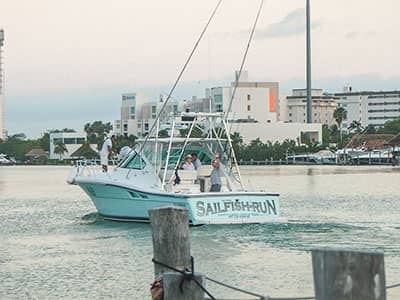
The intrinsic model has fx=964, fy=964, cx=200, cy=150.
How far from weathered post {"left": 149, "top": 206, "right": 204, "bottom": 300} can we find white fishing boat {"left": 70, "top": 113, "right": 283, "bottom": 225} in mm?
18336

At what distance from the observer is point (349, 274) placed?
8.17m

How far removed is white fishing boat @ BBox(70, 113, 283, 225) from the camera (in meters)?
28.8

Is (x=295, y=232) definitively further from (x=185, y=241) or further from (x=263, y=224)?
(x=185, y=241)

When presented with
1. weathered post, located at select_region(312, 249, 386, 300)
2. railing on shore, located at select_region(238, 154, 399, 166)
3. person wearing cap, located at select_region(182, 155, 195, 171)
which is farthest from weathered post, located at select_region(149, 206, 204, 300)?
railing on shore, located at select_region(238, 154, 399, 166)

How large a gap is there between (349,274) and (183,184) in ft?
77.3

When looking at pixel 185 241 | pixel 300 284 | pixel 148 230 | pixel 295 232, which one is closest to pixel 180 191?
pixel 148 230

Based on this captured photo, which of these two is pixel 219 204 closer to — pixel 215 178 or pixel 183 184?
pixel 215 178

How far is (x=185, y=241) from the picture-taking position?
9953 millimetres

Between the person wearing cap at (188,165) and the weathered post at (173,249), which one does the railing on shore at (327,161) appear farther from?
the weathered post at (173,249)

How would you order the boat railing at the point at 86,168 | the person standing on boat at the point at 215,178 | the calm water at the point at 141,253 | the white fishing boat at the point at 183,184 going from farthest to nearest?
the boat railing at the point at 86,168 < the person standing on boat at the point at 215,178 < the white fishing boat at the point at 183,184 < the calm water at the point at 141,253

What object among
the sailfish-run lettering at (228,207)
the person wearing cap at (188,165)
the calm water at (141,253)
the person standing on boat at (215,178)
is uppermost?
the person wearing cap at (188,165)

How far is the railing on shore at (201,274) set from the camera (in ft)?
26.7

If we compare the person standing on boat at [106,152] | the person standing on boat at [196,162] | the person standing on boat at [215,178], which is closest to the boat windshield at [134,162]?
the person standing on boat at [196,162]

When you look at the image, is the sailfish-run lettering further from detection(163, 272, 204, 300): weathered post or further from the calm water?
detection(163, 272, 204, 300): weathered post
